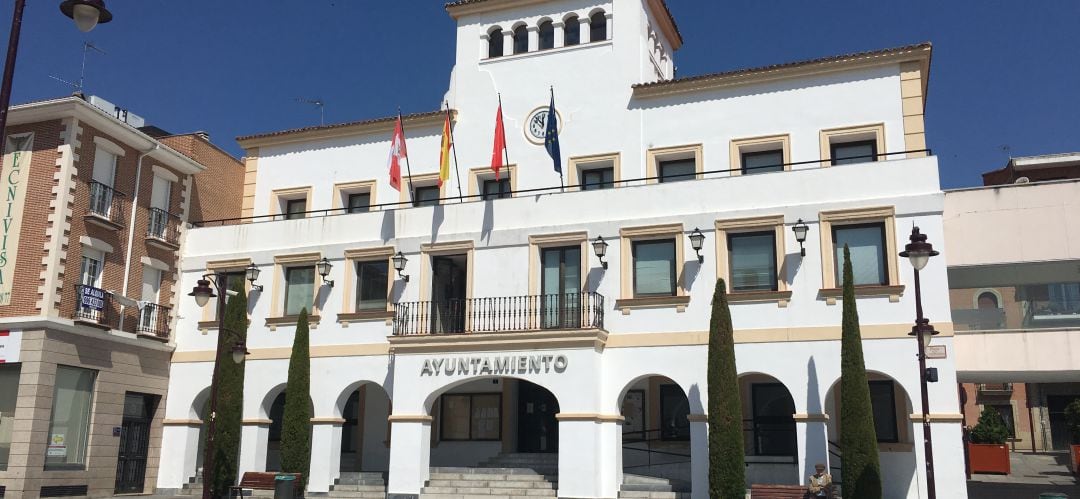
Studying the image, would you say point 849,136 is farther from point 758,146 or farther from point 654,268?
point 654,268

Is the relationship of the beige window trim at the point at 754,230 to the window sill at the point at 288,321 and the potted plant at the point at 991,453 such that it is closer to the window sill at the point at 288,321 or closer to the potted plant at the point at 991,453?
the potted plant at the point at 991,453

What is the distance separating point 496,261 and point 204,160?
1054 centimetres

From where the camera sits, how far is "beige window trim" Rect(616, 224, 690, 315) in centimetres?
2241

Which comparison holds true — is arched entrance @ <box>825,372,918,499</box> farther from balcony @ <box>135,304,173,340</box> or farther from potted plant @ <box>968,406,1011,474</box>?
balcony @ <box>135,304,173,340</box>

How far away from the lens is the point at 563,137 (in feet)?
85.6

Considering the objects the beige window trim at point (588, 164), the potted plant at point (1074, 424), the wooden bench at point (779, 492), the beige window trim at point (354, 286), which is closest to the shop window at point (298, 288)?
the beige window trim at point (354, 286)

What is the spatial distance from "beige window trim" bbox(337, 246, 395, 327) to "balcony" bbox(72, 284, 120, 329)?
224 inches

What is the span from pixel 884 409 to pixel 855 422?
13.4 feet

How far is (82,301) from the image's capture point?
2352 cm

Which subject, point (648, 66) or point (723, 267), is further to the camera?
point (648, 66)

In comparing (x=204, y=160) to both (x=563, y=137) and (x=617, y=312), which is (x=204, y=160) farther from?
(x=617, y=312)

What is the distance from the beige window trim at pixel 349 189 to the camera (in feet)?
91.7

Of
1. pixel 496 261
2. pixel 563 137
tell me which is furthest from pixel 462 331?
pixel 563 137

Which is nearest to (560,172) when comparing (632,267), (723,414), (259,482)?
(632,267)
